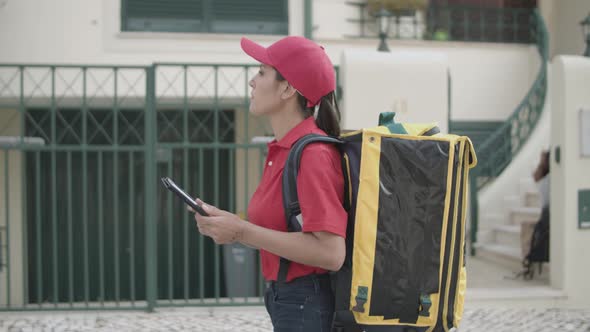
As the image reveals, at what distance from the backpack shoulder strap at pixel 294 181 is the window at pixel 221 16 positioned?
7281 mm

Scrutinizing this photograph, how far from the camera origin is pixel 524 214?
900cm

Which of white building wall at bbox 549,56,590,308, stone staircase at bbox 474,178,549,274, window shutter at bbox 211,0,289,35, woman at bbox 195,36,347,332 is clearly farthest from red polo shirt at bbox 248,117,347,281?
window shutter at bbox 211,0,289,35

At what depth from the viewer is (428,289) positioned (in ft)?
6.73

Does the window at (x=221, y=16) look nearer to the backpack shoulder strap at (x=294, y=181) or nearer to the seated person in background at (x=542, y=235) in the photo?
the seated person in background at (x=542, y=235)

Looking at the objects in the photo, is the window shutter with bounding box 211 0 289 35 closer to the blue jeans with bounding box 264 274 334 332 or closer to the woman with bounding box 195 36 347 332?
the woman with bounding box 195 36 347 332

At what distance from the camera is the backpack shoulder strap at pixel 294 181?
6.54 feet

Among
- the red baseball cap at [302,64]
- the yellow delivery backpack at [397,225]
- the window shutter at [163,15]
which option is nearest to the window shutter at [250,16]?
the window shutter at [163,15]

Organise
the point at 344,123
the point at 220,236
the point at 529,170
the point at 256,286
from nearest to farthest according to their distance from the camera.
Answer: the point at 220,236 < the point at 344,123 < the point at 256,286 < the point at 529,170

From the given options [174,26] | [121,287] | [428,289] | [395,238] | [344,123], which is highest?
[174,26]

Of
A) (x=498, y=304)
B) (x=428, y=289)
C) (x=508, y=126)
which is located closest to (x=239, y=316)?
(x=498, y=304)

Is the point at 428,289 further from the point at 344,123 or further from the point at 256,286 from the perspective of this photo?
the point at 256,286

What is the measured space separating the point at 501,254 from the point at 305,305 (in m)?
7.21

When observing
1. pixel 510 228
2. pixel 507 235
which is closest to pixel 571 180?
pixel 510 228

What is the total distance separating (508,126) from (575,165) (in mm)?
3583
